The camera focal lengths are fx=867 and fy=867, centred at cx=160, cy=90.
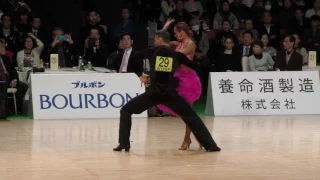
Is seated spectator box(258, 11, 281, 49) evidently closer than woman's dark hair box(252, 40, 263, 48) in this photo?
No

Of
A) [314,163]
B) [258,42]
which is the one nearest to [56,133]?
[314,163]

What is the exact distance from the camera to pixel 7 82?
15.6 m

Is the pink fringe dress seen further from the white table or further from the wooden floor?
the white table

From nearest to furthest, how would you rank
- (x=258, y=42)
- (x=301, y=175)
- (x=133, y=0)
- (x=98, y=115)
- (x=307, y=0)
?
1. (x=301, y=175)
2. (x=98, y=115)
3. (x=258, y=42)
4. (x=133, y=0)
5. (x=307, y=0)

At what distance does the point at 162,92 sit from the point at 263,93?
17.2 ft

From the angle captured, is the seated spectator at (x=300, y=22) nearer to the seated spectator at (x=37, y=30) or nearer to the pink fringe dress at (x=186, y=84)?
the seated spectator at (x=37, y=30)

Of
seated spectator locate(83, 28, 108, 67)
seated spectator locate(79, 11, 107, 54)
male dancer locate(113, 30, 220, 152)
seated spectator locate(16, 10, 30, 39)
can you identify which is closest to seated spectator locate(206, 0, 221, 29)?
seated spectator locate(79, 11, 107, 54)

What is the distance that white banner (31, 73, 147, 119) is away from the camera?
49.8 feet

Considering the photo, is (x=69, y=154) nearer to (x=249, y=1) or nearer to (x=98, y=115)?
(x=98, y=115)

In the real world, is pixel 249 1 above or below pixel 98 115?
above

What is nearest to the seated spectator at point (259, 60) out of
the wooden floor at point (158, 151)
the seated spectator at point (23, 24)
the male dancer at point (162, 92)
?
the wooden floor at point (158, 151)

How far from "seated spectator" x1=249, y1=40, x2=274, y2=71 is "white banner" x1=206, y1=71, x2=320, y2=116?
2.08 feet

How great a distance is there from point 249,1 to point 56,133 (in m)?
→ 8.76

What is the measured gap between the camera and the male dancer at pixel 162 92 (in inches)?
443
